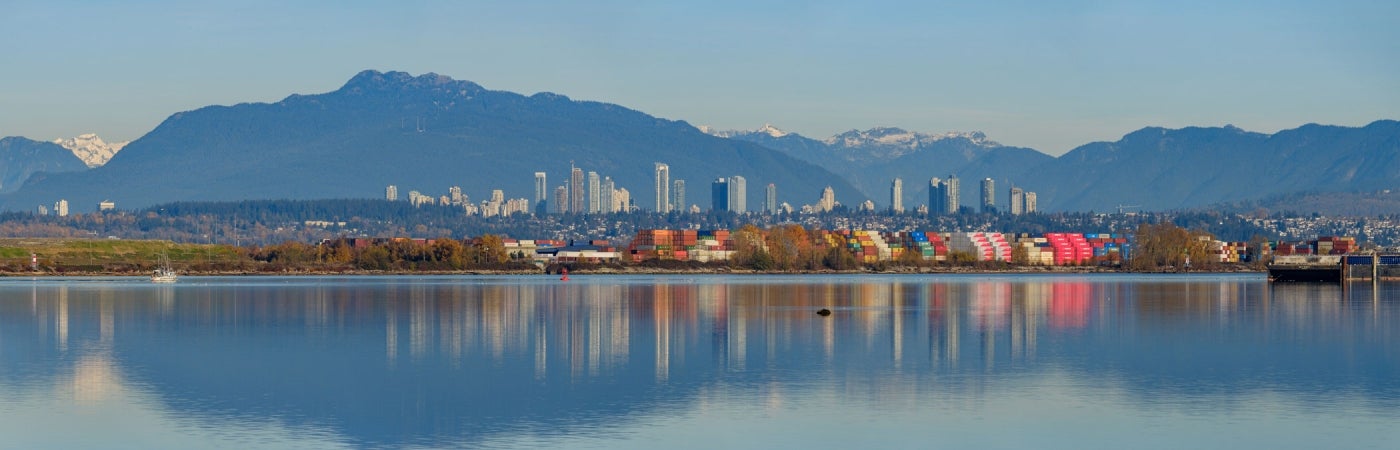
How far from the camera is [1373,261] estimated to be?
355 ft

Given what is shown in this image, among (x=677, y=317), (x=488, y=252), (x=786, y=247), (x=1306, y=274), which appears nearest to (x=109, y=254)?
(x=488, y=252)

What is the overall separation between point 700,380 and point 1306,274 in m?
85.7

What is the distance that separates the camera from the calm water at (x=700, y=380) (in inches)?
900

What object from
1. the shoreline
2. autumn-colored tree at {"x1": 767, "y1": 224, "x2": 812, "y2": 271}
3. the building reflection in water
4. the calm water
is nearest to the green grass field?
the shoreline

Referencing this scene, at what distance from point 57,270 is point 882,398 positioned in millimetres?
120438

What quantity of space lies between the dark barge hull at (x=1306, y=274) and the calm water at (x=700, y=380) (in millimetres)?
56137

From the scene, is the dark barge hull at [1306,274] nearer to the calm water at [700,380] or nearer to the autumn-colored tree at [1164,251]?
the autumn-colored tree at [1164,251]

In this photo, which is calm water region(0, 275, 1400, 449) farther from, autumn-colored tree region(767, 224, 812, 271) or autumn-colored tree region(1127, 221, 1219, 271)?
autumn-colored tree region(1127, 221, 1219, 271)

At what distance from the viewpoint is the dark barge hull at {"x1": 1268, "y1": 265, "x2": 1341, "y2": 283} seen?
10775 cm

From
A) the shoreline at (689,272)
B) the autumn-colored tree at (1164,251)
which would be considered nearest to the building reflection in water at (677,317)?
the shoreline at (689,272)

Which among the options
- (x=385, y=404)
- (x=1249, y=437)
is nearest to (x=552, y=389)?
(x=385, y=404)

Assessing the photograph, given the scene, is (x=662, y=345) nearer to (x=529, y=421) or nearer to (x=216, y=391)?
(x=216, y=391)

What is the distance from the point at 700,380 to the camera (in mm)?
29688

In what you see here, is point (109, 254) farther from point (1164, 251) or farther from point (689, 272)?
point (1164, 251)
